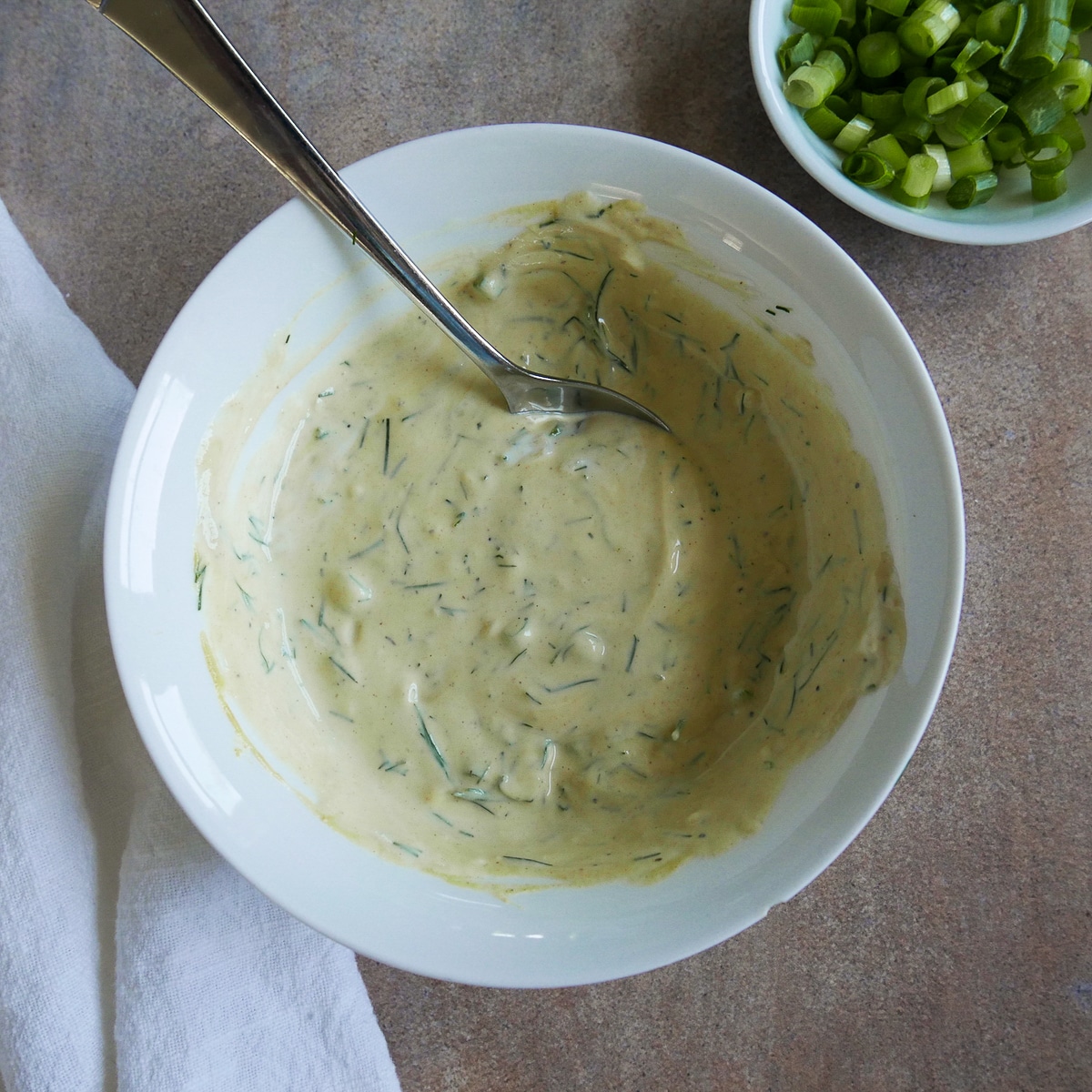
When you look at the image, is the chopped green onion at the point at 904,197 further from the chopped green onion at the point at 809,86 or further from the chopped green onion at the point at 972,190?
the chopped green onion at the point at 809,86

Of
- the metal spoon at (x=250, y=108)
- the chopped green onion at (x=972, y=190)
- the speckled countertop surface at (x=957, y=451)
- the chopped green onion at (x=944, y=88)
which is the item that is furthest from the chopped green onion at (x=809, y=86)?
the metal spoon at (x=250, y=108)

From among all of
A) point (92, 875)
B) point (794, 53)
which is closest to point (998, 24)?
point (794, 53)

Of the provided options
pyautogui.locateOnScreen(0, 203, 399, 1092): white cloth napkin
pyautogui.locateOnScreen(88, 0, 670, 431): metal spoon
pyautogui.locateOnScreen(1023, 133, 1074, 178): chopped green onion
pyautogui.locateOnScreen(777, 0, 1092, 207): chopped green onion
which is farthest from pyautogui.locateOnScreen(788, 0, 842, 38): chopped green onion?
pyautogui.locateOnScreen(0, 203, 399, 1092): white cloth napkin

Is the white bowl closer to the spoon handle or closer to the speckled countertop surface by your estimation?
the spoon handle

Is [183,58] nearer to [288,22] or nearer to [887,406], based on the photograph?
[288,22]

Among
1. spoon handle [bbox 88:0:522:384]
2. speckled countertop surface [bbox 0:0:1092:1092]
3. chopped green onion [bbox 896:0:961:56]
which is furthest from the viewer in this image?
speckled countertop surface [bbox 0:0:1092:1092]

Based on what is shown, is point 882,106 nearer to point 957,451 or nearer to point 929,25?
point 929,25
